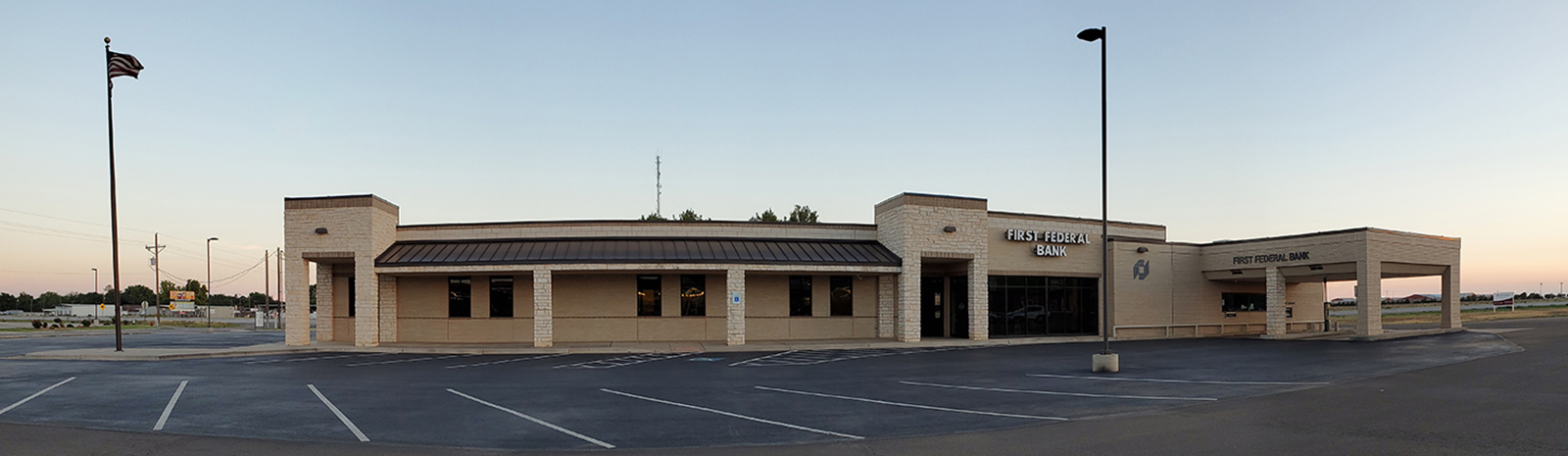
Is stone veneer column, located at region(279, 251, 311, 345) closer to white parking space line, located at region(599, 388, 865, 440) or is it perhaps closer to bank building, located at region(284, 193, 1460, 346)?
bank building, located at region(284, 193, 1460, 346)

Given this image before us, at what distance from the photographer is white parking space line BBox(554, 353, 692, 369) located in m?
21.2

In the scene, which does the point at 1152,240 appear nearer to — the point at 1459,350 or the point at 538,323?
the point at 1459,350

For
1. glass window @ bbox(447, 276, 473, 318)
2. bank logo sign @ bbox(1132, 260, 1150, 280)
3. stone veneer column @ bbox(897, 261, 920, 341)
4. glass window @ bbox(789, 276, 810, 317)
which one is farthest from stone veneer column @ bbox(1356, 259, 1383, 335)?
glass window @ bbox(447, 276, 473, 318)

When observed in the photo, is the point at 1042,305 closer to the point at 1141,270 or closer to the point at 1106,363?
the point at 1141,270

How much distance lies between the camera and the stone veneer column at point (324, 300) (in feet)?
98.9

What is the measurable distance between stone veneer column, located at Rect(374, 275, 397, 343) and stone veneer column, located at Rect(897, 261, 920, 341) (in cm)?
1772

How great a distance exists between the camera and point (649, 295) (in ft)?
98.4

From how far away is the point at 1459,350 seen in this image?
22.2 meters

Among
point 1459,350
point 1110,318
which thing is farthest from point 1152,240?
point 1459,350

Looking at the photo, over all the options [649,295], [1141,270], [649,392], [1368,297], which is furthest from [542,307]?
Result: [1368,297]

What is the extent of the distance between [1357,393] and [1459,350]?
39.9 feet

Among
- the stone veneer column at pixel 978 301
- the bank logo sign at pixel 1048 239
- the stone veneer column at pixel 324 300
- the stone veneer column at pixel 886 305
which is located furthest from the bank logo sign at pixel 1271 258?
the stone veneer column at pixel 324 300

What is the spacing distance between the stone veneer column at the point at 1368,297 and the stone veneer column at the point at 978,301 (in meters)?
13.1

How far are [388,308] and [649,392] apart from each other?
18.2 m
